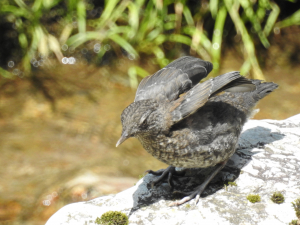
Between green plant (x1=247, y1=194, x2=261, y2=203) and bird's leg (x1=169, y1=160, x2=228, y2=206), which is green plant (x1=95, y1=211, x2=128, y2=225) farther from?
green plant (x1=247, y1=194, x2=261, y2=203)

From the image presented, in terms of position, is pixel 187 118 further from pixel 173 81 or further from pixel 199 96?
pixel 173 81

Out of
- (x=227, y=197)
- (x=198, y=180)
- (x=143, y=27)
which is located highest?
(x=143, y=27)

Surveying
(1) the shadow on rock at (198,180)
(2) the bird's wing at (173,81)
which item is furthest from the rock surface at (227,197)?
(2) the bird's wing at (173,81)

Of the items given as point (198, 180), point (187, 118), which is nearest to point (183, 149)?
point (187, 118)

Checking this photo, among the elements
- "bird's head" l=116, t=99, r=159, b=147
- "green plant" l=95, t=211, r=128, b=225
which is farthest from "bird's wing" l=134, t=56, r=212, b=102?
"green plant" l=95, t=211, r=128, b=225

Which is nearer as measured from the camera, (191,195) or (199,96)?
(199,96)

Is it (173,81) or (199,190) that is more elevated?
(173,81)

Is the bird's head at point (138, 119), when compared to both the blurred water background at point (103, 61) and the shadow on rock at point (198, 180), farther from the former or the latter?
the blurred water background at point (103, 61)

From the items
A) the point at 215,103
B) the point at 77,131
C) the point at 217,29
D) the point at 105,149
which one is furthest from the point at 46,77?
the point at 215,103
